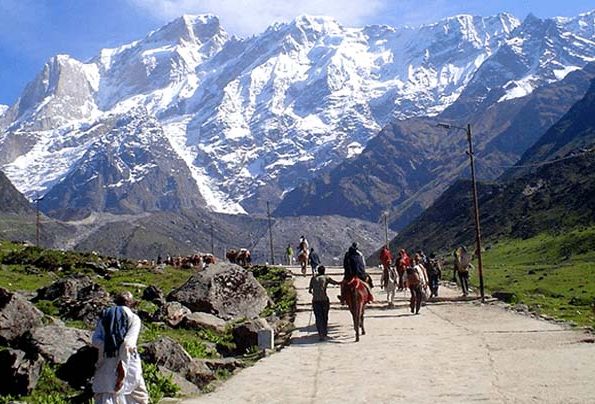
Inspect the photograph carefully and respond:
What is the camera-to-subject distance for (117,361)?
12.0 meters

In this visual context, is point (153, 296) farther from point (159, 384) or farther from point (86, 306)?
point (159, 384)

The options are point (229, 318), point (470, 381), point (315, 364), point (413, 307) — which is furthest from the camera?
point (229, 318)

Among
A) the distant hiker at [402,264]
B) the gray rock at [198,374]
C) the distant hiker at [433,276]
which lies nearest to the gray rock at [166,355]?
the gray rock at [198,374]

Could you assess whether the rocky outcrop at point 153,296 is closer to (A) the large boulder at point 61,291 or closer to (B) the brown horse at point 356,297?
(A) the large boulder at point 61,291

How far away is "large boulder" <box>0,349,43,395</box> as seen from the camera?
1583 centimetres

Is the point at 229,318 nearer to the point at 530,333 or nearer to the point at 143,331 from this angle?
the point at 143,331

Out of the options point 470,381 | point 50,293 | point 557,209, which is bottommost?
point 470,381

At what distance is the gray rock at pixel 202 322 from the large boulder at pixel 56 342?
25.8 ft

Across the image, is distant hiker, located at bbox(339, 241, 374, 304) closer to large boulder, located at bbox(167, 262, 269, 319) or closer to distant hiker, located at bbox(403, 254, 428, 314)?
distant hiker, located at bbox(403, 254, 428, 314)

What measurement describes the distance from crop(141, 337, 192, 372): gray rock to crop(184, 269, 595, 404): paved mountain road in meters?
1.36

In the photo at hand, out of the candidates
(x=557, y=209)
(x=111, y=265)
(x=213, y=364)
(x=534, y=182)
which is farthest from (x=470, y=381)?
(x=534, y=182)

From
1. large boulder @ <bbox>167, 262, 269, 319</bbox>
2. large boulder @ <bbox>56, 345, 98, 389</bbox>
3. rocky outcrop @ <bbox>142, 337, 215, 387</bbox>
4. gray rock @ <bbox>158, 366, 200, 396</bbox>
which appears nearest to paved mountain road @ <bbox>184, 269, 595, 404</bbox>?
gray rock @ <bbox>158, 366, 200, 396</bbox>

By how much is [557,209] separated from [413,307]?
13791 cm

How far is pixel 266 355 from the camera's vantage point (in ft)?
70.0
